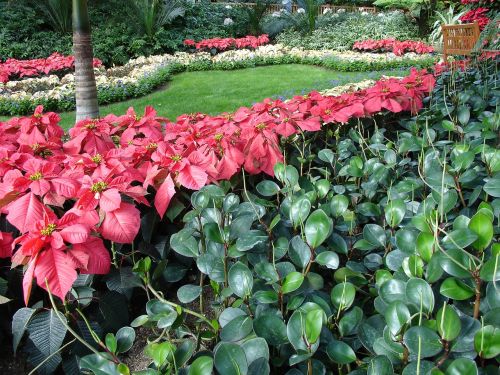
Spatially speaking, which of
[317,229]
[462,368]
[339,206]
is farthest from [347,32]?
[462,368]

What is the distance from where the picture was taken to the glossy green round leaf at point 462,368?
0.60m

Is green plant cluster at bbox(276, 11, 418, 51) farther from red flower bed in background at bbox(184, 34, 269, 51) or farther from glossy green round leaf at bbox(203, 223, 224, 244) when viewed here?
glossy green round leaf at bbox(203, 223, 224, 244)

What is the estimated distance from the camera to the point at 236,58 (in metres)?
10.4

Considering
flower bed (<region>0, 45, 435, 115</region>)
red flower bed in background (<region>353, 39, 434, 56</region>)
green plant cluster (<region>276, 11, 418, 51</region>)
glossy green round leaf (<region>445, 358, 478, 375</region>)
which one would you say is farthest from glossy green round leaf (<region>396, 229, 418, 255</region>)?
green plant cluster (<region>276, 11, 418, 51</region>)

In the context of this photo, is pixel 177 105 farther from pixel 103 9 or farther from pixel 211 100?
pixel 103 9

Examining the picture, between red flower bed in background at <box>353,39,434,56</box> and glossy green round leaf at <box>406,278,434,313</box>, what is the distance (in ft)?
33.9

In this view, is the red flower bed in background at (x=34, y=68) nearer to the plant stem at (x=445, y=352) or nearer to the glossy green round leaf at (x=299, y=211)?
the glossy green round leaf at (x=299, y=211)

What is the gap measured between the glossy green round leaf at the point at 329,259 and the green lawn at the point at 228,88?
16.6 feet

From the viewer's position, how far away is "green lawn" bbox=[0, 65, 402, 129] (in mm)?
6410

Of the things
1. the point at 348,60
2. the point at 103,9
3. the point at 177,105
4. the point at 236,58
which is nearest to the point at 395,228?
the point at 177,105

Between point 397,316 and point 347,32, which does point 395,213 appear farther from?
point 347,32

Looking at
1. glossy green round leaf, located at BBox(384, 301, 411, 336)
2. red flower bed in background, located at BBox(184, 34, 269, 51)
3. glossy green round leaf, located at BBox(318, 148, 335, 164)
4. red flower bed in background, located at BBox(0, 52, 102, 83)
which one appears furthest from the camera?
red flower bed in background, located at BBox(184, 34, 269, 51)

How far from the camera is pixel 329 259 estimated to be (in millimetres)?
944

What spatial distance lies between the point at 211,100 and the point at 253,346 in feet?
20.4
